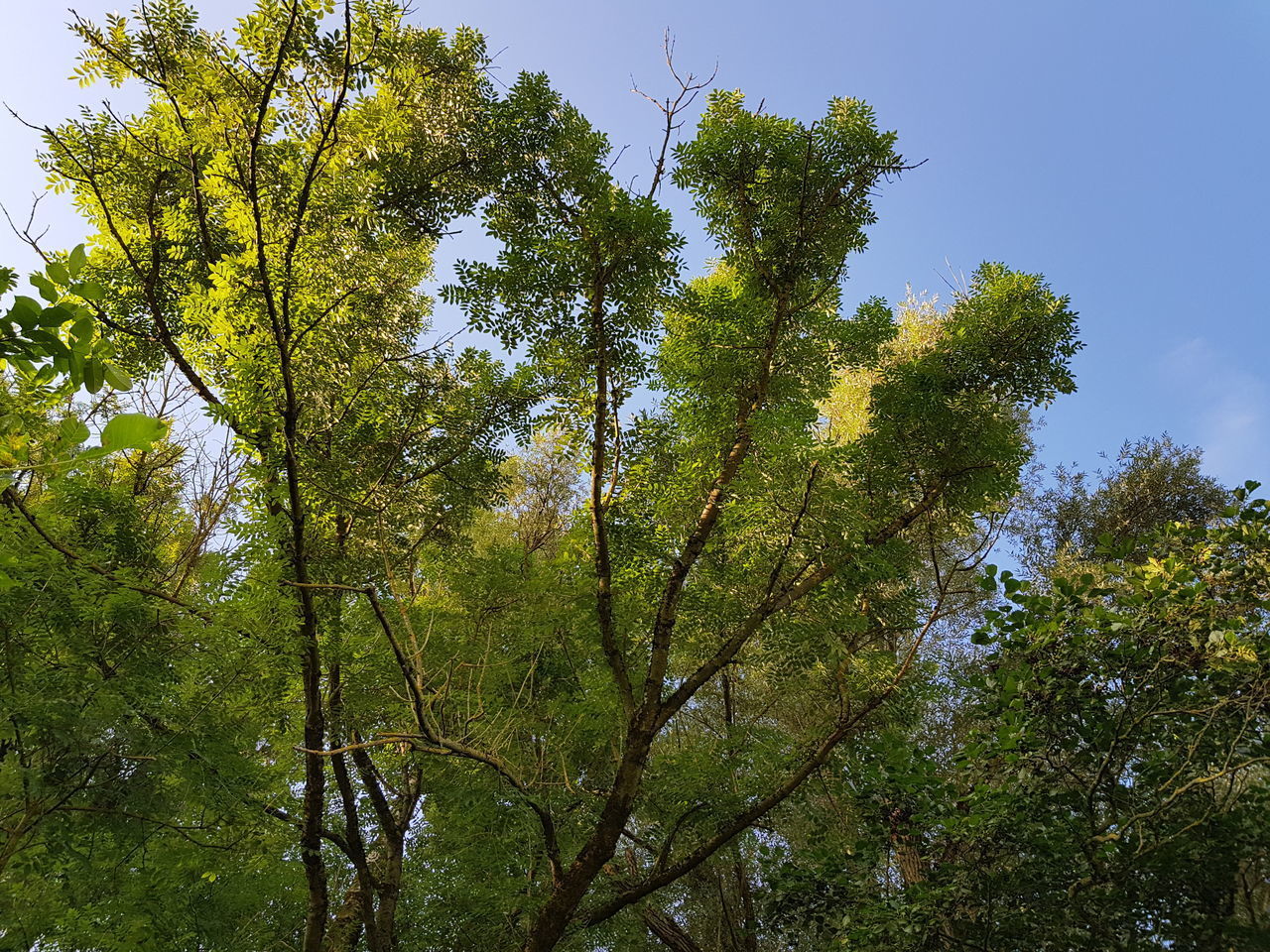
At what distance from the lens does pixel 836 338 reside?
6.33 meters

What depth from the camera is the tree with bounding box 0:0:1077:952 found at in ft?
13.9

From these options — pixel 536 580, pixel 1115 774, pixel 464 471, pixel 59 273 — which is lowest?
pixel 1115 774

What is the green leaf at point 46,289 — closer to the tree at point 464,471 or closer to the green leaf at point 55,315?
the green leaf at point 55,315

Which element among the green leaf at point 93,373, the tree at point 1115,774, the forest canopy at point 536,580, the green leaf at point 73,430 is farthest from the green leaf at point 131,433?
the tree at point 1115,774

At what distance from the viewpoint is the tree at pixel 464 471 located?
167 inches

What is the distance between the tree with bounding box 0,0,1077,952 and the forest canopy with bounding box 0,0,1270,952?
39mm

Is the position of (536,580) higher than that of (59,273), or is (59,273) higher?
(536,580)

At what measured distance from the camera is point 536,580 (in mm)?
6832

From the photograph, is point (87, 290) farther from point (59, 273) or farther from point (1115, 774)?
point (1115, 774)

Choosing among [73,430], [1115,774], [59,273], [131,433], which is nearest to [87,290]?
[59,273]

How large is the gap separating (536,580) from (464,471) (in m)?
1.24

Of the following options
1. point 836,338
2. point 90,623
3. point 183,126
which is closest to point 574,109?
point 183,126

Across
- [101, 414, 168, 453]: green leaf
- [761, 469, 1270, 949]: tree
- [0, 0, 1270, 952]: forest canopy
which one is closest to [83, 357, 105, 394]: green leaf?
[101, 414, 168, 453]: green leaf

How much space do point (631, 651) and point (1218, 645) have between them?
15.6 ft
